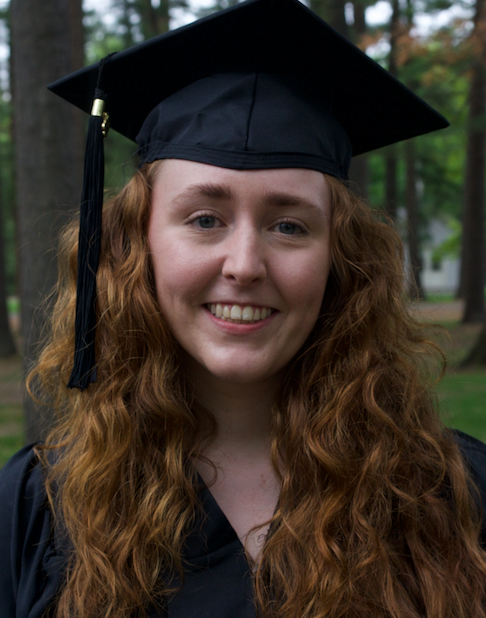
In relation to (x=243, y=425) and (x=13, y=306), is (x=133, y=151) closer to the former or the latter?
(x=243, y=425)

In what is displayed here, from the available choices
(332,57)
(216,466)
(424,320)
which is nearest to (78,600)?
(216,466)

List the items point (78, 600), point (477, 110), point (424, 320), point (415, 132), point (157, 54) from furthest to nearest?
1. point (477, 110)
2. point (424, 320)
3. point (415, 132)
4. point (157, 54)
5. point (78, 600)

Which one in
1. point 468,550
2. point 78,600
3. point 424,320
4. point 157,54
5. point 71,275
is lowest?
point 78,600

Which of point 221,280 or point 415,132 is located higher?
point 415,132

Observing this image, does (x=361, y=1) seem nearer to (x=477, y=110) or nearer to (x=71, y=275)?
(x=477, y=110)

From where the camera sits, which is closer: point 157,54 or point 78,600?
point 78,600

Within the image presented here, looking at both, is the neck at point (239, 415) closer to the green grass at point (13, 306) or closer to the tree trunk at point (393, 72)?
the tree trunk at point (393, 72)

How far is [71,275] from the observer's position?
7.23 feet

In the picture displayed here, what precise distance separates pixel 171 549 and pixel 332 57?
4.98 ft

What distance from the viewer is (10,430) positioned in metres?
7.27

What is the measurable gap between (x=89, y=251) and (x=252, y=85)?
720 millimetres

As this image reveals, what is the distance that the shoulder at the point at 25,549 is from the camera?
1.76m

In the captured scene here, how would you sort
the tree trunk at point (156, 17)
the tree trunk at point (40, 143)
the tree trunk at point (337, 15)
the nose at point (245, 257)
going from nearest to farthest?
the nose at point (245, 257) → the tree trunk at point (40, 143) → the tree trunk at point (337, 15) → the tree trunk at point (156, 17)

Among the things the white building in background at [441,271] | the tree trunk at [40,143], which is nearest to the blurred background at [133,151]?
the tree trunk at [40,143]
